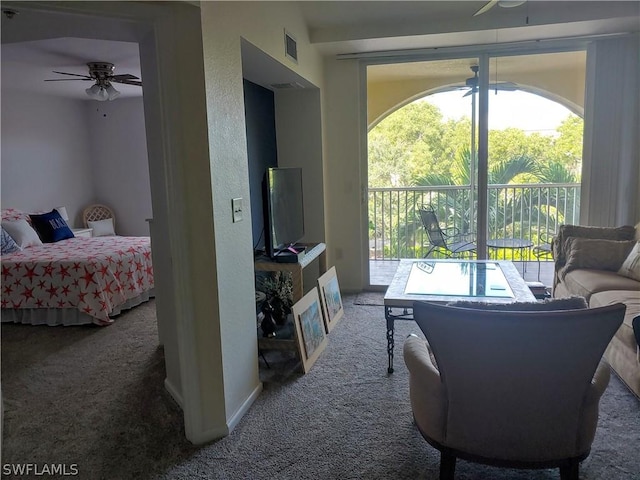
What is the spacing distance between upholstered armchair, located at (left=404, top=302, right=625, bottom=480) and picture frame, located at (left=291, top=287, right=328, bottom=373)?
1148mm

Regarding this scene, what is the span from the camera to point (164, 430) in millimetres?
2217

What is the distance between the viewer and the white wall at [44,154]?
17.1 ft

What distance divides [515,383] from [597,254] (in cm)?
225

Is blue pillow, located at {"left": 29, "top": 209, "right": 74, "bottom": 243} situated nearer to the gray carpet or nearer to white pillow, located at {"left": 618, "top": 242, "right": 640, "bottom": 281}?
the gray carpet

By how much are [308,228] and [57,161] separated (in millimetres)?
3666

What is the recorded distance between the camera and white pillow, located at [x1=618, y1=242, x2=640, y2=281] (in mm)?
3027

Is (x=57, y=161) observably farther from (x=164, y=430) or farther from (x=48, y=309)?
(x=164, y=430)

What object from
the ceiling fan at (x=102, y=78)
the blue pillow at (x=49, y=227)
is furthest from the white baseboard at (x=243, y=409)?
the blue pillow at (x=49, y=227)

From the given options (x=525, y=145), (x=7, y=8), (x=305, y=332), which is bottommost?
(x=305, y=332)

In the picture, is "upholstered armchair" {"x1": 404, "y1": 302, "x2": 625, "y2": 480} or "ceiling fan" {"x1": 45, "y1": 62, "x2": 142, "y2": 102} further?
"ceiling fan" {"x1": 45, "y1": 62, "x2": 142, "y2": 102}

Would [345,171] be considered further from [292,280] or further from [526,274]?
[526,274]

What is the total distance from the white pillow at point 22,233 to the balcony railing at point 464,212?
353 cm

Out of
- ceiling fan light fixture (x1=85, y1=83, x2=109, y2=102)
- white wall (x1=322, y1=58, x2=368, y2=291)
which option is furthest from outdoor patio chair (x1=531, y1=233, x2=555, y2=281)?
ceiling fan light fixture (x1=85, y1=83, x2=109, y2=102)

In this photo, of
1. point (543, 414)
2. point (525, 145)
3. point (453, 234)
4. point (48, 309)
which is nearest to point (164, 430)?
point (543, 414)
